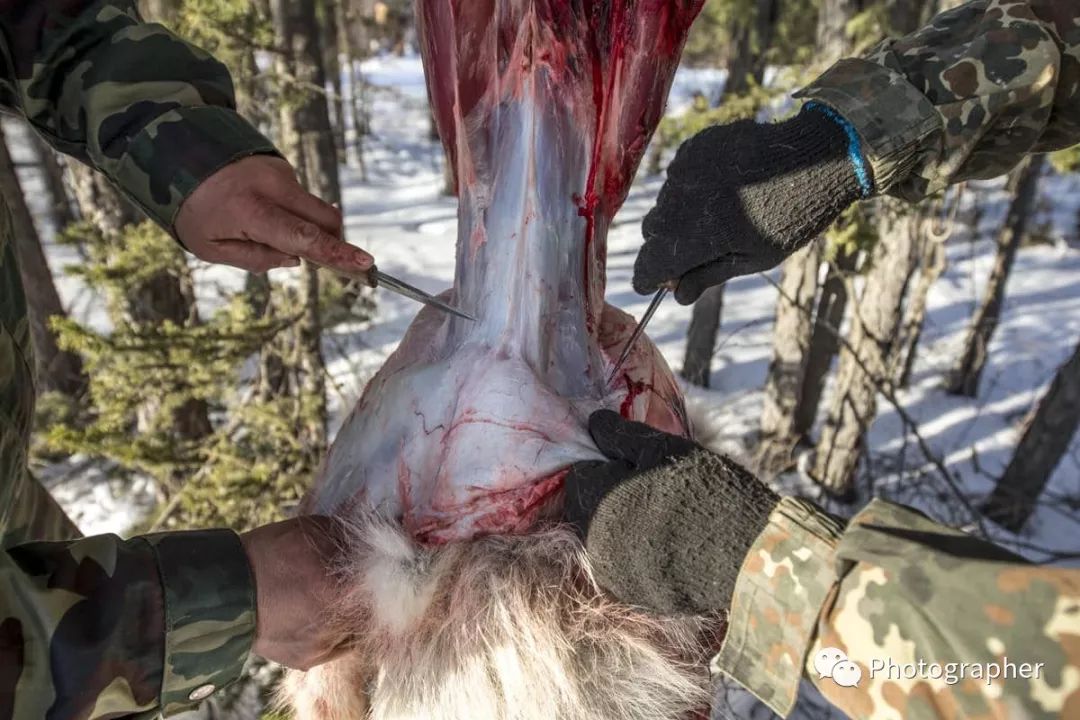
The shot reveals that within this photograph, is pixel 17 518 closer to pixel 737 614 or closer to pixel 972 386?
pixel 737 614

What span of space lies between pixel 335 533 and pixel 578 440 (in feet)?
1.60

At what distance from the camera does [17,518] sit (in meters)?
1.75

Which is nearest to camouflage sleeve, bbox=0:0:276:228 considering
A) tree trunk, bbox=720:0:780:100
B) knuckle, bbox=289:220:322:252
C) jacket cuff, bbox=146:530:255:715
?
knuckle, bbox=289:220:322:252

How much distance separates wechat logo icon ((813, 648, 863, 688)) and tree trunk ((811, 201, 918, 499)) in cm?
321

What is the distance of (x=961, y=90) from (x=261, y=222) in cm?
146

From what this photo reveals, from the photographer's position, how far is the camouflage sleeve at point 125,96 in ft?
4.59

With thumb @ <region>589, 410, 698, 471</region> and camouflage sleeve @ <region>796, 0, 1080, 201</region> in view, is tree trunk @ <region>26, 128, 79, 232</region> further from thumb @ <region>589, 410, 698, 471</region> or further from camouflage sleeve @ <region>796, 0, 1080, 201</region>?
camouflage sleeve @ <region>796, 0, 1080, 201</region>

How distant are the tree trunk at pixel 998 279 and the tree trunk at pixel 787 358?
181cm

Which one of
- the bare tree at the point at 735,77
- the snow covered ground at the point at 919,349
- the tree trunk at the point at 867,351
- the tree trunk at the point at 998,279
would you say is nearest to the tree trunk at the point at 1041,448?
the snow covered ground at the point at 919,349

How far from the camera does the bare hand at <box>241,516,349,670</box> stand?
3.94 feet

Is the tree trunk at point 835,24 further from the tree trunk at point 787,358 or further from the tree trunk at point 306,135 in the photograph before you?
the tree trunk at point 306,135

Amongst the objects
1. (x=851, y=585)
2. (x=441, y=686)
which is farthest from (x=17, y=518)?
(x=851, y=585)

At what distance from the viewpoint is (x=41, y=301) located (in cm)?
564

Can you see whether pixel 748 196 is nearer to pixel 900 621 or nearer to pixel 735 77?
pixel 900 621
